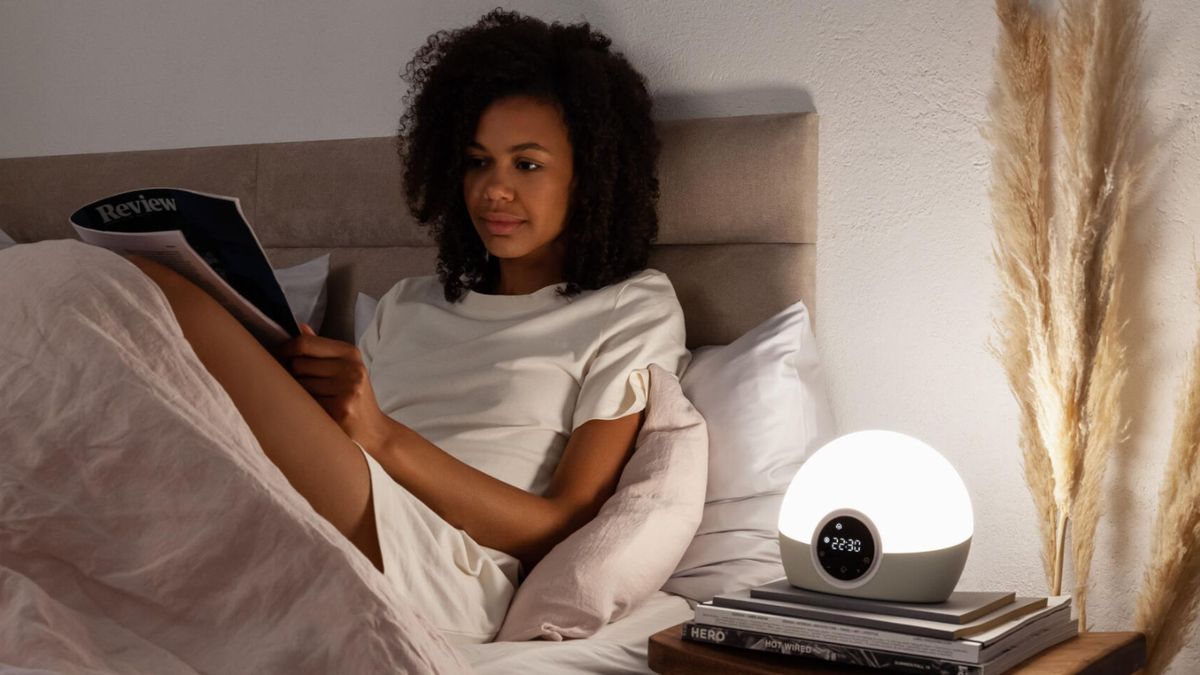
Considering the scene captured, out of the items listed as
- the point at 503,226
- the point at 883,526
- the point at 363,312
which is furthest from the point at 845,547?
the point at 363,312

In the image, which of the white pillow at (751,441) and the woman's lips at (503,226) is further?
the woman's lips at (503,226)

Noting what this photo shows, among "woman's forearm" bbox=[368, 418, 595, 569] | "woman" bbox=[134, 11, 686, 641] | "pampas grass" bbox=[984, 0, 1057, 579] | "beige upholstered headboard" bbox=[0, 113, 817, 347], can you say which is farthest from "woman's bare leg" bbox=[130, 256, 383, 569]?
"pampas grass" bbox=[984, 0, 1057, 579]

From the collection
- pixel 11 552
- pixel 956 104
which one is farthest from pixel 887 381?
pixel 11 552

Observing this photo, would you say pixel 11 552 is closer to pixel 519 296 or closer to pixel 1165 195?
pixel 519 296

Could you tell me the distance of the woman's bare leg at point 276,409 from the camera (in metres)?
1.39

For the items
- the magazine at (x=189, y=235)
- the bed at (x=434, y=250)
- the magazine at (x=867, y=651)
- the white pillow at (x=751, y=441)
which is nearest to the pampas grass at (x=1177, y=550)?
the magazine at (x=867, y=651)

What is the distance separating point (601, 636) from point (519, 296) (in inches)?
26.4

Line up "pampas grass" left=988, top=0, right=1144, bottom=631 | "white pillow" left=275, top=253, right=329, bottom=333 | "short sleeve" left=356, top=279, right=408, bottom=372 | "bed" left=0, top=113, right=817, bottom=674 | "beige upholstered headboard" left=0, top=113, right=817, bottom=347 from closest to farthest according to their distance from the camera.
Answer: "pampas grass" left=988, top=0, right=1144, bottom=631 → "bed" left=0, top=113, right=817, bottom=674 → "beige upholstered headboard" left=0, top=113, right=817, bottom=347 → "short sleeve" left=356, top=279, right=408, bottom=372 → "white pillow" left=275, top=253, right=329, bottom=333

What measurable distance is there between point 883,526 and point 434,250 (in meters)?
1.25

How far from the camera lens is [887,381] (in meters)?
1.93

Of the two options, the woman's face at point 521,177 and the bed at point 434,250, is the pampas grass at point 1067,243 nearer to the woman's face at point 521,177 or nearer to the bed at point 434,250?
the bed at point 434,250

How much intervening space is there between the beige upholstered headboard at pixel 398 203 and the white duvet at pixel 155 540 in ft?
3.23

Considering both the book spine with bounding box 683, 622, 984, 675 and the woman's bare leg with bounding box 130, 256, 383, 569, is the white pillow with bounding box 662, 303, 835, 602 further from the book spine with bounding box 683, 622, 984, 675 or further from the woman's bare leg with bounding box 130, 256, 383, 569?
the woman's bare leg with bounding box 130, 256, 383, 569

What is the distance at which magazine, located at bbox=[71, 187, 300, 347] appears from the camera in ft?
4.42
